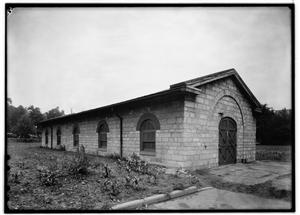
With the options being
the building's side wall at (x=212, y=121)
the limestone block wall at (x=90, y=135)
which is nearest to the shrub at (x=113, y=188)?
the building's side wall at (x=212, y=121)

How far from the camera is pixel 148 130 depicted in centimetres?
993

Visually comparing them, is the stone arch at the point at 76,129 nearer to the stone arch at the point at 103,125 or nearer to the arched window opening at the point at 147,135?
the stone arch at the point at 103,125

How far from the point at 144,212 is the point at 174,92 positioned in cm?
466

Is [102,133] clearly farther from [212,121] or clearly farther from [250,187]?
[250,187]

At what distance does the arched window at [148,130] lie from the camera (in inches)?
375

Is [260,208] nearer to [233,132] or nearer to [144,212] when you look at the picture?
[144,212]

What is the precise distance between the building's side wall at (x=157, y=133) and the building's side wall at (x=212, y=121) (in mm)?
387

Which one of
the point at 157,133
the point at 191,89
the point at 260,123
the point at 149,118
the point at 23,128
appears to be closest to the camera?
the point at 191,89

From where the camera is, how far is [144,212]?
429 centimetres

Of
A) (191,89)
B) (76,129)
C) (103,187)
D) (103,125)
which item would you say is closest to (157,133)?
(191,89)

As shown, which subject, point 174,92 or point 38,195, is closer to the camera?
point 38,195

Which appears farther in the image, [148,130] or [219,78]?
[148,130]

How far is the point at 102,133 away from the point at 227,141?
748cm

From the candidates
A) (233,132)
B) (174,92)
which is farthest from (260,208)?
(233,132)
